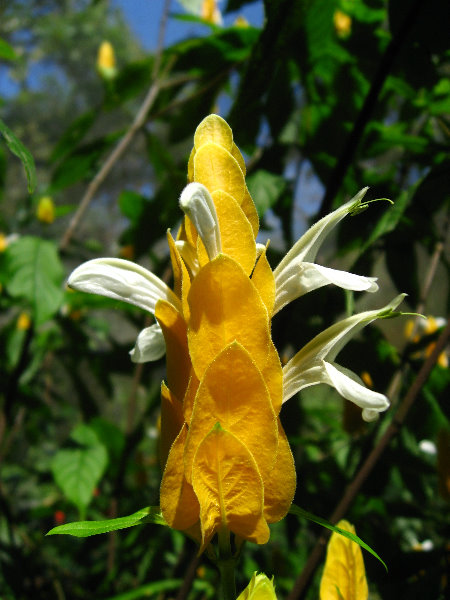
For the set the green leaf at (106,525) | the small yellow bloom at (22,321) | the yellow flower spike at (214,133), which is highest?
the yellow flower spike at (214,133)

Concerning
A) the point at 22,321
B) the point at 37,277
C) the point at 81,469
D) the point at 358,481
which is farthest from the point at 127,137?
the point at 22,321

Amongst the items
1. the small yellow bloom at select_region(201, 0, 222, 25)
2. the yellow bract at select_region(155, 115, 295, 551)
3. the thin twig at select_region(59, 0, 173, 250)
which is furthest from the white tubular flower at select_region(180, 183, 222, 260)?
the small yellow bloom at select_region(201, 0, 222, 25)

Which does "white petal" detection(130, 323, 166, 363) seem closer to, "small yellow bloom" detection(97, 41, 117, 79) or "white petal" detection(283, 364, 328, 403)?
"white petal" detection(283, 364, 328, 403)

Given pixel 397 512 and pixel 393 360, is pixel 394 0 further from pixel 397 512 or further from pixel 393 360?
pixel 397 512

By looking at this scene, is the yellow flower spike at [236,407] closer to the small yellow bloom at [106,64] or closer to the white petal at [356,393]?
the white petal at [356,393]

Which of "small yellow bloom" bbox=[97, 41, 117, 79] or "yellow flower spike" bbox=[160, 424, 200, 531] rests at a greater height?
"yellow flower spike" bbox=[160, 424, 200, 531]

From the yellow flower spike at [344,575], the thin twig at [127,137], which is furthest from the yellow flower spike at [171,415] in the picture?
the thin twig at [127,137]
